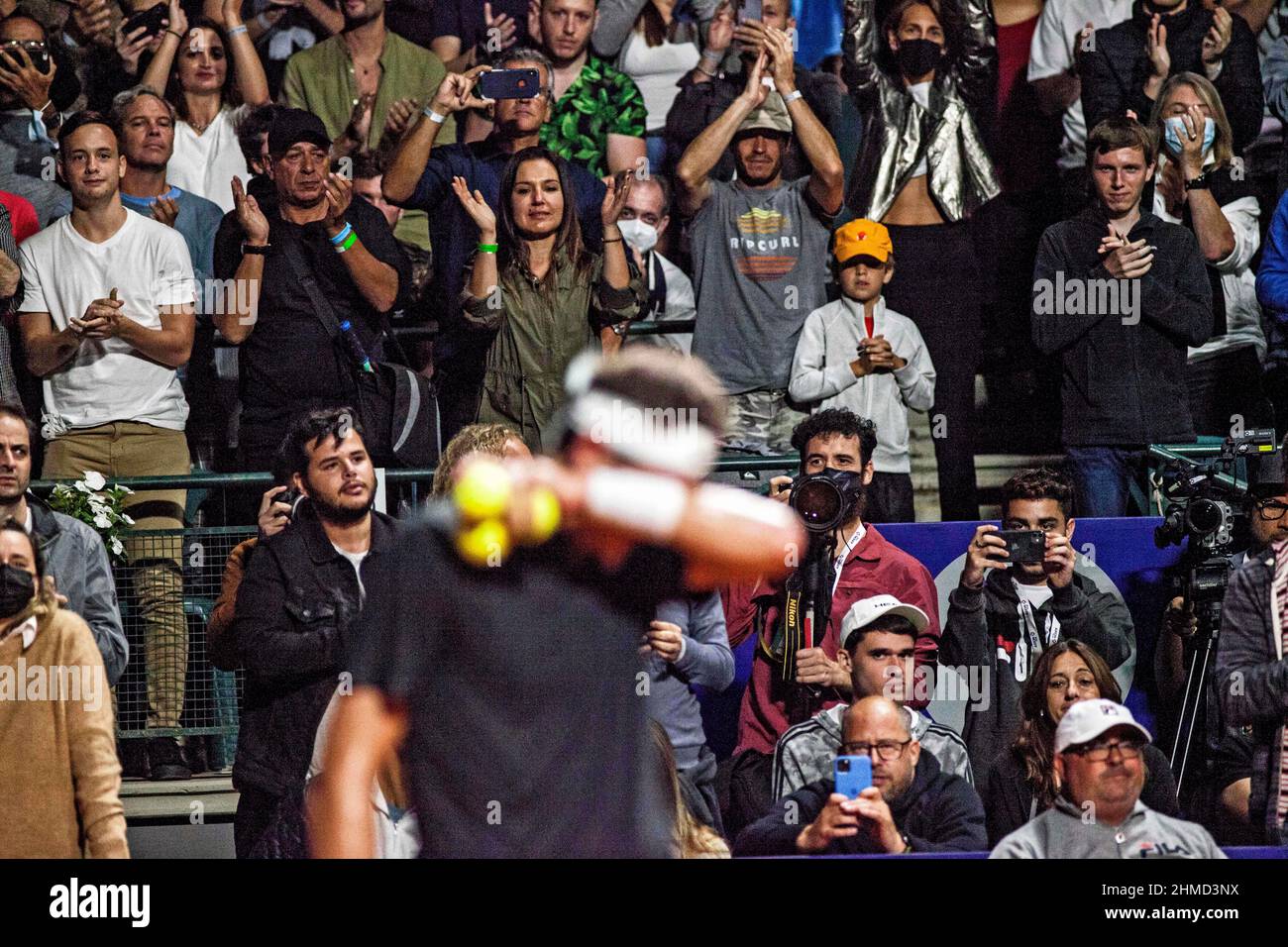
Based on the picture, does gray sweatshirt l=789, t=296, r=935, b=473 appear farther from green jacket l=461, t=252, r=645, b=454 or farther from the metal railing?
the metal railing

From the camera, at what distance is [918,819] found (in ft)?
18.2

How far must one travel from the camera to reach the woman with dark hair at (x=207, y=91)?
749 centimetres

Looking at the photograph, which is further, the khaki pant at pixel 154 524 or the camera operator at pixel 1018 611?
the khaki pant at pixel 154 524

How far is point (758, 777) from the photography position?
19.5ft

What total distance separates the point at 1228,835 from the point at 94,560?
12.7 ft

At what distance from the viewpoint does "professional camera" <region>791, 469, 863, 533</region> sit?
607cm

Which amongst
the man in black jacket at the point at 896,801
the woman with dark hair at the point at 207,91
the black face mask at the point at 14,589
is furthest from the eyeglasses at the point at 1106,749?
the woman with dark hair at the point at 207,91

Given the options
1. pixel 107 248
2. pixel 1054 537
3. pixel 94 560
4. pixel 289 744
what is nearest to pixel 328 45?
pixel 107 248

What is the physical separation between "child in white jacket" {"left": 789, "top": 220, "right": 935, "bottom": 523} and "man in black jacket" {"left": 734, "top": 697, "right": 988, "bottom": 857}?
5.07 feet

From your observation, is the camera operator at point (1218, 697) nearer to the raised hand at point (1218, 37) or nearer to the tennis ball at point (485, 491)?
the raised hand at point (1218, 37)

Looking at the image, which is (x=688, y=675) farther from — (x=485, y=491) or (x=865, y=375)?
(x=485, y=491)

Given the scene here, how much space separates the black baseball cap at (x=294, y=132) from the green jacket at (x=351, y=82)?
582 millimetres

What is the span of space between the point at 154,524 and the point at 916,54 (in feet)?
11.8

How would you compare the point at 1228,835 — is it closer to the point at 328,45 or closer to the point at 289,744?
the point at 289,744
